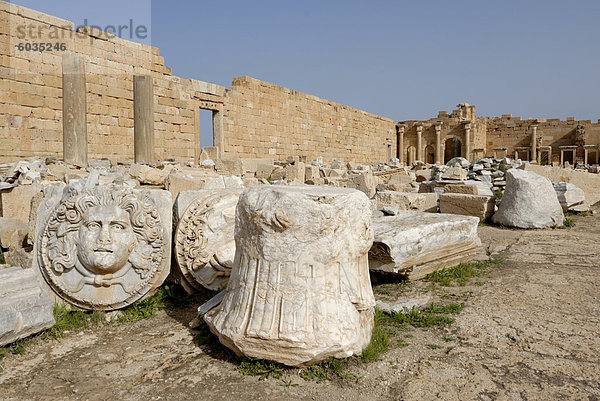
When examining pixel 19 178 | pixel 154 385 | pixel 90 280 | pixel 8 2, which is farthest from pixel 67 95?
pixel 154 385

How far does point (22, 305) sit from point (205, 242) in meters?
1.39

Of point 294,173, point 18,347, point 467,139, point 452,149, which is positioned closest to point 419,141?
point 467,139

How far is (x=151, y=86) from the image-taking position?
10.9 metres

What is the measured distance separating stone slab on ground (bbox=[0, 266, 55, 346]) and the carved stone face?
34cm

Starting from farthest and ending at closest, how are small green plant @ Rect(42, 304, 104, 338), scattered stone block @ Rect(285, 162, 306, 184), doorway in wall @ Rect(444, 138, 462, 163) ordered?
doorway in wall @ Rect(444, 138, 462, 163), scattered stone block @ Rect(285, 162, 306, 184), small green plant @ Rect(42, 304, 104, 338)

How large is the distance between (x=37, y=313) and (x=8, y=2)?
831 cm

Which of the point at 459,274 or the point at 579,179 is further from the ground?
the point at 579,179

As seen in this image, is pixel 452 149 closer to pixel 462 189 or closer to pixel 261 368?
pixel 462 189

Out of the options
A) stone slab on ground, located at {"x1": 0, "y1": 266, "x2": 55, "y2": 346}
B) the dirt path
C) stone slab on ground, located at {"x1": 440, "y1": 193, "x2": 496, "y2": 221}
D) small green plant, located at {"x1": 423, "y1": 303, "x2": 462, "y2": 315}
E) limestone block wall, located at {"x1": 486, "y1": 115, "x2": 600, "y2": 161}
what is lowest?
the dirt path

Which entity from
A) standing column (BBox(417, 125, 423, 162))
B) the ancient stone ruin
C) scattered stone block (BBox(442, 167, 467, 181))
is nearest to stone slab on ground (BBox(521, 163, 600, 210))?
the ancient stone ruin

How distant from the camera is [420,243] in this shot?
426 cm

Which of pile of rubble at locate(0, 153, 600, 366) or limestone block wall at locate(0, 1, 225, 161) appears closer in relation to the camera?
pile of rubble at locate(0, 153, 600, 366)

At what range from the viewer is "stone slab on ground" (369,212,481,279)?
13.4 ft

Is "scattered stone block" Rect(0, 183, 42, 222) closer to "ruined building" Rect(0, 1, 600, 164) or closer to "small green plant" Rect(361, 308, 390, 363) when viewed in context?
"ruined building" Rect(0, 1, 600, 164)
